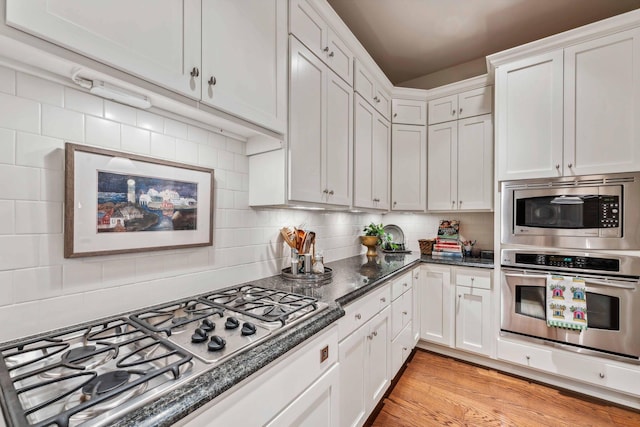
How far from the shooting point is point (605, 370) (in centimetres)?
190

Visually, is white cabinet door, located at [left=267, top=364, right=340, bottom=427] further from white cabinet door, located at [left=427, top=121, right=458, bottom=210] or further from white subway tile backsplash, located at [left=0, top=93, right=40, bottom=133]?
white cabinet door, located at [left=427, top=121, right=458, bottom=210]

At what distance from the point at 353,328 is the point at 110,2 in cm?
158

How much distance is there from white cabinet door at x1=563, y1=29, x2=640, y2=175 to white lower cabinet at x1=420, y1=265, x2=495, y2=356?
3.64 feet

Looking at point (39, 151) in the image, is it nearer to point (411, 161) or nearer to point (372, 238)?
point (372, 238)

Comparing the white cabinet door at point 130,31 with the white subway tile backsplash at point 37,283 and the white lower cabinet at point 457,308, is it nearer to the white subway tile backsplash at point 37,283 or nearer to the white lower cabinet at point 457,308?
the white subway tile backsplash at point 37,283

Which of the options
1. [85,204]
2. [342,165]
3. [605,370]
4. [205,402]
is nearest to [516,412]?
[605,370]

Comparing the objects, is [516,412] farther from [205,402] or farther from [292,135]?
[292,135]

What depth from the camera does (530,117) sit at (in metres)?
2.15

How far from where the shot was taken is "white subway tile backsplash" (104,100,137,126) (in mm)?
1042

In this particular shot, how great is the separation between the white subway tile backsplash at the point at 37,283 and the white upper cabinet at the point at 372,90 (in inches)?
80.5

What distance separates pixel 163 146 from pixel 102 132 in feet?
0.73

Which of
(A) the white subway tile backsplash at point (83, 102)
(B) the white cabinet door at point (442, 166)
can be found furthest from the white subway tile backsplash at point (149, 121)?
(B) the white cabinet door at point (442, 166)

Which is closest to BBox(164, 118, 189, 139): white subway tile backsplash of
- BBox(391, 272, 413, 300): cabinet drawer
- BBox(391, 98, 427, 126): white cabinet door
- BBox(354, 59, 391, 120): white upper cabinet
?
BBox(354, 59, 391, 120): white upper cabinet

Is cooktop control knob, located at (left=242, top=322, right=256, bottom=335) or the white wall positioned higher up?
the white wall
